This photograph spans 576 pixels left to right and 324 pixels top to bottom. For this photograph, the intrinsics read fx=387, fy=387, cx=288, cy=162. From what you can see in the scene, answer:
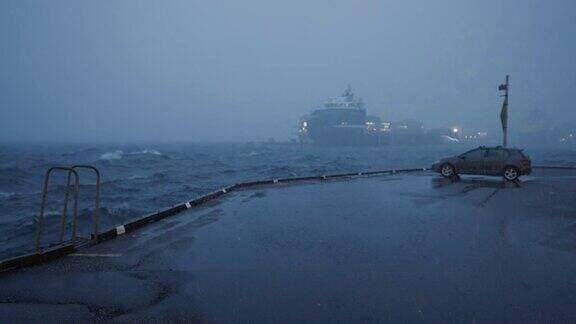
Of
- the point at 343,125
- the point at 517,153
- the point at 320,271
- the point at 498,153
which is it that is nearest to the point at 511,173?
the point at 517,153

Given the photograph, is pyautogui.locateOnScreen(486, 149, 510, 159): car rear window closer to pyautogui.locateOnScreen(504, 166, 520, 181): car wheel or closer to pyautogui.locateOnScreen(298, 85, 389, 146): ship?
pyautogui.locateOnScreen(504, 166, 520, 181): car wheel

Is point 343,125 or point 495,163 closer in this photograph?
point 495,163

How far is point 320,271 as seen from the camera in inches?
223

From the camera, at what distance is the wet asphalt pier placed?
432cm

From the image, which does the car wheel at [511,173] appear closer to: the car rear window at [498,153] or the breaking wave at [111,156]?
the car rear window at [498,153]

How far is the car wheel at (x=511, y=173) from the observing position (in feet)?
55.3

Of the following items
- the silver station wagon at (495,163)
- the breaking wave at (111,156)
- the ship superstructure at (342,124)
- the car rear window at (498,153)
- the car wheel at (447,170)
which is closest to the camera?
the silver station wagon at (495,163)

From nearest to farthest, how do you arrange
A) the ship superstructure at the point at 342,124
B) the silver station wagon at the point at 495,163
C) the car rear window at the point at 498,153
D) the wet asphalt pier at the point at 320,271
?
the wet asphalt pier at the point at 320,271 < the silver station wagon at the point at 495,163 < the car rear window at the point at 498,153 < the ship superstructure at the point at 342,124

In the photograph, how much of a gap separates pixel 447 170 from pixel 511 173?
2.73 meters

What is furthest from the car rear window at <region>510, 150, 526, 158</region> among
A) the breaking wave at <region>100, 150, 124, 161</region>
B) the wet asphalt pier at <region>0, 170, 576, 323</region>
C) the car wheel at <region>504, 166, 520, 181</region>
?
the breaking wave at <region>100, 150, 124, 161</region>

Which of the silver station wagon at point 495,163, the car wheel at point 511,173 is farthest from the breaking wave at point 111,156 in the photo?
the car wheel at point 511,173

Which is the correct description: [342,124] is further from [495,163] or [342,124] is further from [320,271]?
[320,271]

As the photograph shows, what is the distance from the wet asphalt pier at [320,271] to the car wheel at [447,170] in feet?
27.4

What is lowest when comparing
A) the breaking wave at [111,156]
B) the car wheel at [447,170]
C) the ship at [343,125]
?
the breaking wave at [111,156]
